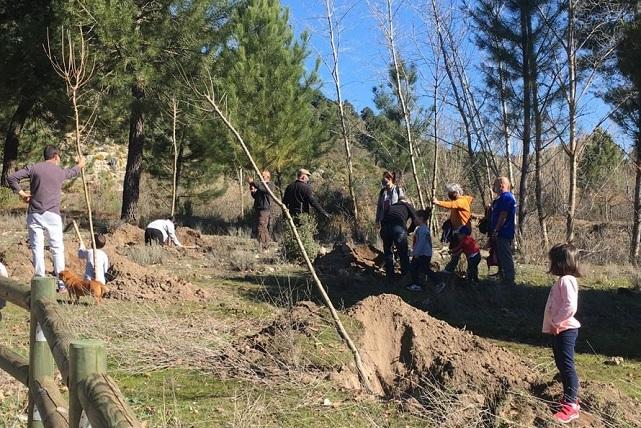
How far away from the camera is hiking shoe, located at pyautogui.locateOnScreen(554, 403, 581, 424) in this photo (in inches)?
181

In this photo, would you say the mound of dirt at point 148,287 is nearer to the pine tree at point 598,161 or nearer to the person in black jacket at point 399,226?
the person in black jacket at point 399,226

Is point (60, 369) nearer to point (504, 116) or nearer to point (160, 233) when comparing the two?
point (160, 233)

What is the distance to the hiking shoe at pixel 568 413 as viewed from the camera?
4609 millimetres

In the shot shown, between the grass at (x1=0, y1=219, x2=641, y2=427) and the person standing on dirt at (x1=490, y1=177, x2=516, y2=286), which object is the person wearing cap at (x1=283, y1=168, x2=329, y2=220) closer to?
the grass at (x1=0, y1=219, x2=641, y2=427)

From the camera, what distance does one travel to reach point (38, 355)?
129 inches

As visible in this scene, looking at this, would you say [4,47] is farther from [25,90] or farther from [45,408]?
[45,408]

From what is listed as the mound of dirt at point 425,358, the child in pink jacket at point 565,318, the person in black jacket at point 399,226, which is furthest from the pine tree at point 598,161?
the child in pink jacket at point 565,318

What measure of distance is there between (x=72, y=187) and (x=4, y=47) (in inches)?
591

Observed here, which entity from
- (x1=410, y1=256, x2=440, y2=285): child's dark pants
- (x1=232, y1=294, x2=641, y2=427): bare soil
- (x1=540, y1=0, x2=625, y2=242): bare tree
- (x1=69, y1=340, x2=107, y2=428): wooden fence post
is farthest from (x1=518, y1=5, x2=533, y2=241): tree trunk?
(x1=69, y1=340, x2=107, y2=428): wooden fence post

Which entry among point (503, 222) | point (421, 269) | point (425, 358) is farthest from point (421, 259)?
point (425, 358)

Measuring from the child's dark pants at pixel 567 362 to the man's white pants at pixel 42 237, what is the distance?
6.10m

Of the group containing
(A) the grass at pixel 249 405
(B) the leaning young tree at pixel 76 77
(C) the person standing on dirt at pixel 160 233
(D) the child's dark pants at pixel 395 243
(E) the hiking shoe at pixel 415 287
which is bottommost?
(A) the grass at pixel 249 405

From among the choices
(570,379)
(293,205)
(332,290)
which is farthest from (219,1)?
(570,379)

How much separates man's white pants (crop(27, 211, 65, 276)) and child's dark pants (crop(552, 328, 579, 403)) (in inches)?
240
